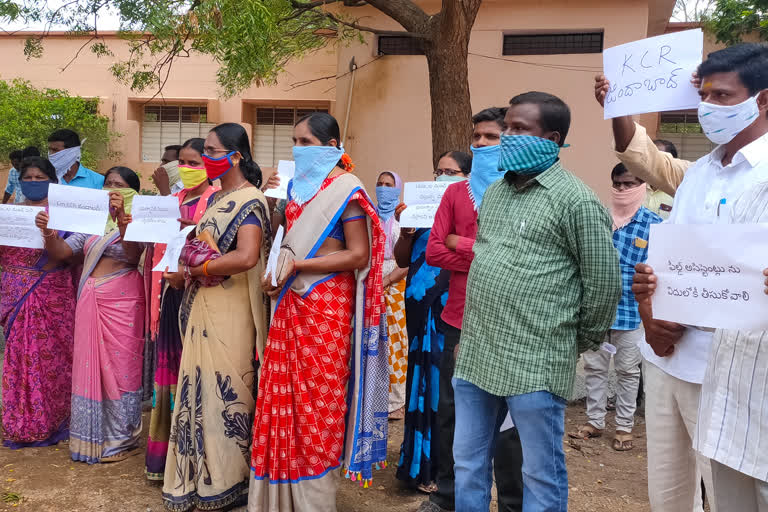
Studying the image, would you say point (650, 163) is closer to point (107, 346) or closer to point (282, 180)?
point (282, 180)

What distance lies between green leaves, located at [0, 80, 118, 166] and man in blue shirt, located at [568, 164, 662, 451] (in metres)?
11.0

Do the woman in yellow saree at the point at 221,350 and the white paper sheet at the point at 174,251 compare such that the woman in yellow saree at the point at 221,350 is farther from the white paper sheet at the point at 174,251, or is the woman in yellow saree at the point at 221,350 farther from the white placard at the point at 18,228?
the white placard at the point at 18,228

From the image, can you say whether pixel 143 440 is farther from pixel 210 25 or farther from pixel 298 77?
pixel 298 77

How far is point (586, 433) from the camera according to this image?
5.41 m

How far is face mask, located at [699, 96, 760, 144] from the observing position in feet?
6.84

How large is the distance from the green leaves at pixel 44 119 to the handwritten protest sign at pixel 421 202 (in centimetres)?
1077

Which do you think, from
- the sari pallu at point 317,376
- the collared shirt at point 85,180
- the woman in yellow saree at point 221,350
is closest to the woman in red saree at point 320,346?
the sari pallu at point 317,376

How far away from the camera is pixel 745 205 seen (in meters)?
2.04

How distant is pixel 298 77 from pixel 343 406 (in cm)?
1101

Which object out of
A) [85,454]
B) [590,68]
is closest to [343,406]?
[85,454]

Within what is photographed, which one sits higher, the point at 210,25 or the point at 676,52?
the point at 210,25

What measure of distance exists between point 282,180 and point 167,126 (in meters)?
10.9

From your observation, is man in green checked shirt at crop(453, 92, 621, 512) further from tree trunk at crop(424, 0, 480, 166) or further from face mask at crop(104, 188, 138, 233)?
tree trunk at crop(424, 0, 480, 166)

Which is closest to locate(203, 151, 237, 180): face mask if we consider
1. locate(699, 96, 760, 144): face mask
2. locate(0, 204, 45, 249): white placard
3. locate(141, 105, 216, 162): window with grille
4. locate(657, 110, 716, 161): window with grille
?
locate(0, 204, 45, 249): white placard
